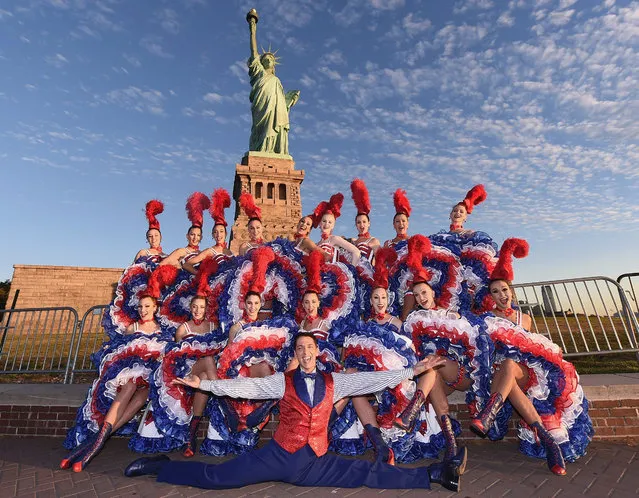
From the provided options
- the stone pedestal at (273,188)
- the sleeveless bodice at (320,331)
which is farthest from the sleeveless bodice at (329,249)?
the stone pedestal at (273,188)

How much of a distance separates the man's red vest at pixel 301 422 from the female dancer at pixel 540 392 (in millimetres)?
1418

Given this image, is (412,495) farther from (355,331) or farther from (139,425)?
(139,425)

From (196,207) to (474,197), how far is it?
13.2 feet

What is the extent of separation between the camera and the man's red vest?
292cm

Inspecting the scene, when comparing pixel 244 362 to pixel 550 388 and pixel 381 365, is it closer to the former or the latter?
pixel 381 365

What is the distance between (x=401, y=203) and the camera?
5152mm

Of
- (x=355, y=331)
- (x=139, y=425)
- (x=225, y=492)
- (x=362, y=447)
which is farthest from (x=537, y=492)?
(x=139, y=425)

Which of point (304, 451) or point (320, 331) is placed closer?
point (304, 451)

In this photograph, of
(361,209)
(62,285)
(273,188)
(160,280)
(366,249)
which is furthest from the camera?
(273,188)

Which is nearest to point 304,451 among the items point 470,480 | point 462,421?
point 470,480

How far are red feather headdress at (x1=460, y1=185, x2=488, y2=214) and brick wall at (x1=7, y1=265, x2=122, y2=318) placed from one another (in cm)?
2489

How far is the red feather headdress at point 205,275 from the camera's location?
438 cm

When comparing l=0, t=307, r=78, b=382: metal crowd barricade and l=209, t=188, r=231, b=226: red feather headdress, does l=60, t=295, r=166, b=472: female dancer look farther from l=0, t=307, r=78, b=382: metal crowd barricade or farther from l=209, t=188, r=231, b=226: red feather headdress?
l=0, t=307, r=78, b=382: metal crowd barricade

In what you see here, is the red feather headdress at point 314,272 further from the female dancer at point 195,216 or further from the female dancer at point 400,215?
the female dancer at point 195,216
